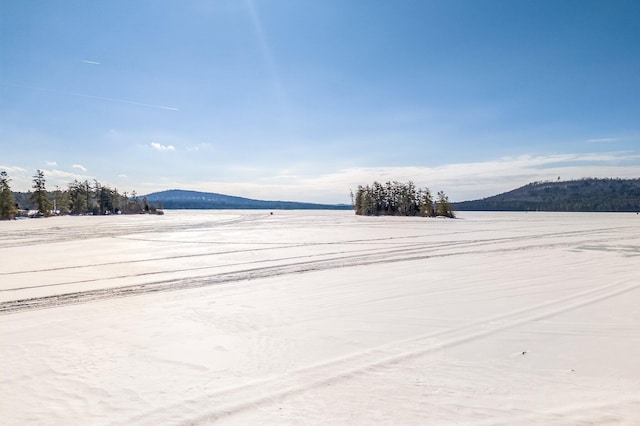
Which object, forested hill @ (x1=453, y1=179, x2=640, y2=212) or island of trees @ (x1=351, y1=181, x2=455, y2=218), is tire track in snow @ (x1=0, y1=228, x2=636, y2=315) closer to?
island of trees @ (x1=351, y1=181, x2=455, y2=218)

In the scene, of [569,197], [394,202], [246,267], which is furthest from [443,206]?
[569,197]

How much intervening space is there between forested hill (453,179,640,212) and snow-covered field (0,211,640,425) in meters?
128

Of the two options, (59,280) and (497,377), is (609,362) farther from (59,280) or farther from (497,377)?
(59,280)

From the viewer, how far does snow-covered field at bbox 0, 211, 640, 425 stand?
344 cm

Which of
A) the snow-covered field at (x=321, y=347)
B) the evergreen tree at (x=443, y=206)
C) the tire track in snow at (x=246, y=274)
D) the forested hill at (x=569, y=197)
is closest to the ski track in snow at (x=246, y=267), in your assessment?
the tire track in snow at (x=246, y=274)

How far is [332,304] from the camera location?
24.0 feet

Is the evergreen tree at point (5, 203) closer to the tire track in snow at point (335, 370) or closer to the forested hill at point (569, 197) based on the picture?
the tire track in snow at point (335, 370)

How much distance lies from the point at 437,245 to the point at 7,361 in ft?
53.0

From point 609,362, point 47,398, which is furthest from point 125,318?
point 609,362

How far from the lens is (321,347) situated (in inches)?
198

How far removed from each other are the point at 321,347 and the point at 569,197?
178m

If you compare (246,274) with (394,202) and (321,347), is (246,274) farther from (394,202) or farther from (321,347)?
(394,202)

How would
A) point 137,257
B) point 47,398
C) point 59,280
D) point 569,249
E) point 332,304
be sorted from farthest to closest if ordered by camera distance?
point 569,249 → point 137,257 → point 59,280 → point 332,304 → point 47,398

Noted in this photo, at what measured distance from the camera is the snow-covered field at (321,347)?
11.3ft
